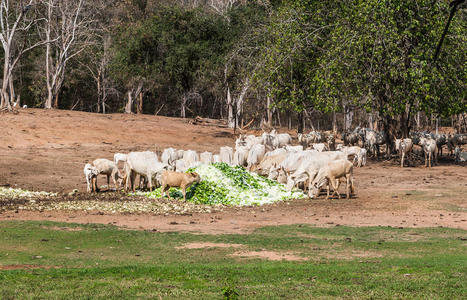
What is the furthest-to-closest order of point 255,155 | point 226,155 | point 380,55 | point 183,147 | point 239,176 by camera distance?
point 183,147 < point 380,55 < point 226,155 < point 255,155 < point 239,176

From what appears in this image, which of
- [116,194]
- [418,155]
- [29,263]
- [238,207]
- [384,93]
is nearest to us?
[29,263]

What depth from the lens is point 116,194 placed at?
1988 cm

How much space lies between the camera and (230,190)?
19.4 meters

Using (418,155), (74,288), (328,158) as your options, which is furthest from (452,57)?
(74,288)

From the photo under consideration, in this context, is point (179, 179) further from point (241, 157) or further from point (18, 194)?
point (241, 157)

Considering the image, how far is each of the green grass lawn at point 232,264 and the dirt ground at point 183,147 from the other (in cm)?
154

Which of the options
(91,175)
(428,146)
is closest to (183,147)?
(428,146)

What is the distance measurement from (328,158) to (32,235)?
11042 millimetres

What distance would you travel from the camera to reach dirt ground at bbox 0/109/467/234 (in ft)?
51.9

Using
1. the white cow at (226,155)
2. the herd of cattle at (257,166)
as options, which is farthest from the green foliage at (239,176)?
the white cow at (226,155)

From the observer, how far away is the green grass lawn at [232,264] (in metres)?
7.93

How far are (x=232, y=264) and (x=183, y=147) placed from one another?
23290 mm

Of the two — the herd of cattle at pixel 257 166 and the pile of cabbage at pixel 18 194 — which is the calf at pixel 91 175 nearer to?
the herd of cattle at pixel 257 166

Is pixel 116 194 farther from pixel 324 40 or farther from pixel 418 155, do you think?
pixel 418 155
